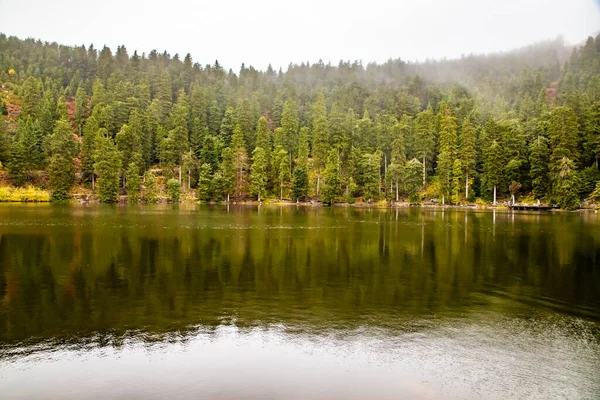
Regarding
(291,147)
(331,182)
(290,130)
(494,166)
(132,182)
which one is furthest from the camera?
(290,130)

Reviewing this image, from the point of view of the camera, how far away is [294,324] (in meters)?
13.9

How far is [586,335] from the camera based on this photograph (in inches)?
519

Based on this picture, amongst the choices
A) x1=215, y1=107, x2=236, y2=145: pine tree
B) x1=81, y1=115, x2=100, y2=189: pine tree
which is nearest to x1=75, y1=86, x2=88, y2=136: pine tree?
x1=81, y1=115, x2=100, y2=189: pine tree

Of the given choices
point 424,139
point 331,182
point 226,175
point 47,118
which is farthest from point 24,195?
point 424,139

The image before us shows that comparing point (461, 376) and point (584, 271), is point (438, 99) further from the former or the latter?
point (461, 376)

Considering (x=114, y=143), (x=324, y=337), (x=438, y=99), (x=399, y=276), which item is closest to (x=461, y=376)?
(x=324, y=337)

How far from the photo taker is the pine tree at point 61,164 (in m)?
96.0

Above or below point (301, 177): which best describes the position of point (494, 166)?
above

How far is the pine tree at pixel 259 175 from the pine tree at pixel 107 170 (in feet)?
100

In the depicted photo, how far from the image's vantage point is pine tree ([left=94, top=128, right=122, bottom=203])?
97.4 metres

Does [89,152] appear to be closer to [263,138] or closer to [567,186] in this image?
[263,138]

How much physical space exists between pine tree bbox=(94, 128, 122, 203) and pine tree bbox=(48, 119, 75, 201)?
5.94 metres

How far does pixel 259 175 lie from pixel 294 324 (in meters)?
92.8

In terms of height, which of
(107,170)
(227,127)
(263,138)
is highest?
(227,127)
